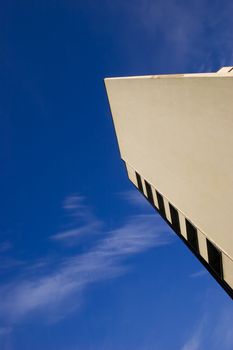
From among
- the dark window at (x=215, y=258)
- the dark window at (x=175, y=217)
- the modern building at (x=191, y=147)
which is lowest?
Result: the dark window at (x=215, y=258)

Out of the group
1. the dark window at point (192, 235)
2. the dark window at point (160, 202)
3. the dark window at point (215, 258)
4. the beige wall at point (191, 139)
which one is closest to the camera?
the beige wall at point (191, 139)

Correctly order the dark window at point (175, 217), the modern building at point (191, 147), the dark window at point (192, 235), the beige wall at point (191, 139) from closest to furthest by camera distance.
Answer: the beige wall at point (191, 139)
the modern building at point (191, 147)
the dark window at point (192, 235)
the dark window at point (175, 217)

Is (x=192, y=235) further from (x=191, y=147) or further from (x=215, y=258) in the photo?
(x=191, y=147)

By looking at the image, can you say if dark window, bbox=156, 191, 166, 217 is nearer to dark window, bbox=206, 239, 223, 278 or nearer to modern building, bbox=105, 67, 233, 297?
modern building, bbox=105, 67, 233, 297

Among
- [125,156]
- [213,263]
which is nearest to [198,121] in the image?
[213,263]

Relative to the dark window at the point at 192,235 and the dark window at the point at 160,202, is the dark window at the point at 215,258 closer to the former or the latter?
the dark window at the point at 192,235

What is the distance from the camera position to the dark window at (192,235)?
1745 cm

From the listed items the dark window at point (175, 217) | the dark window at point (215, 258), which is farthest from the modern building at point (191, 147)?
the dark window at point (175, 217)

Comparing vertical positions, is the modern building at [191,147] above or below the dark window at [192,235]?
above

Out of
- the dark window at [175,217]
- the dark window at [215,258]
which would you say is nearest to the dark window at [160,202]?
the dark window at [175,217]

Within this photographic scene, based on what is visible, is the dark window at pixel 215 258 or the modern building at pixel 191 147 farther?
the dark window at pixel 215 258

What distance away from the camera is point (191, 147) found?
45.3ft

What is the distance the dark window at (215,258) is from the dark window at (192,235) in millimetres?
1389

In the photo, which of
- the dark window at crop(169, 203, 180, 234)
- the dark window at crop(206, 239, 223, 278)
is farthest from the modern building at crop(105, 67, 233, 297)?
the dark window at crop(169, 203, 180, 234)
